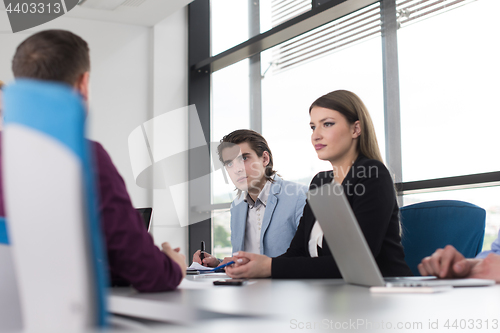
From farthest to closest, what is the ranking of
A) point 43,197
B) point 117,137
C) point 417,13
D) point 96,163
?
point 117,137, point 417,13, point 96,163, point 43,197

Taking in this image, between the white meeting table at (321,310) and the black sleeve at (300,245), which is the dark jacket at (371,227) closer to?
the black sleeve at (300,245)

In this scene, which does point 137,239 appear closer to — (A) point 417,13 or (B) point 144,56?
(A) point 417,13

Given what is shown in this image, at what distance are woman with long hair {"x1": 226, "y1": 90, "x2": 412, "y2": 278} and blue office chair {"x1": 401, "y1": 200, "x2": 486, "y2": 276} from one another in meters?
0.35

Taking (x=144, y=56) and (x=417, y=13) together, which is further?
(x=144, y=56)

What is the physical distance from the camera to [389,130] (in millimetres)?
3424

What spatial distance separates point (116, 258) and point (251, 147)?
2219mm

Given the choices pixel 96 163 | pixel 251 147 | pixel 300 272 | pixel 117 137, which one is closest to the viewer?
pixel 96 163

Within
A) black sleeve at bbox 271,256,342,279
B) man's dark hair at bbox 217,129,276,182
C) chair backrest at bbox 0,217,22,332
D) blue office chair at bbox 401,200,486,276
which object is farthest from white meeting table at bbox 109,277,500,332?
man's dark hair at bbox 217,129,276,182

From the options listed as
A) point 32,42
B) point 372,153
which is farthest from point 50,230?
point 372,153

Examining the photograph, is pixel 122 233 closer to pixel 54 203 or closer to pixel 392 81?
pixel 54 203

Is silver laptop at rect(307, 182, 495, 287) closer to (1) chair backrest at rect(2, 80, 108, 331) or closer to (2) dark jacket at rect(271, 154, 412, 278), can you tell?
(2) dark jacket at rect(271, 154, 412, 278)

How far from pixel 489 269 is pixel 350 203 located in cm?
53

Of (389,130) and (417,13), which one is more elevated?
(417,13)

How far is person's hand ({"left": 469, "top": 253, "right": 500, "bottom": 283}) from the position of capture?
121 cm
